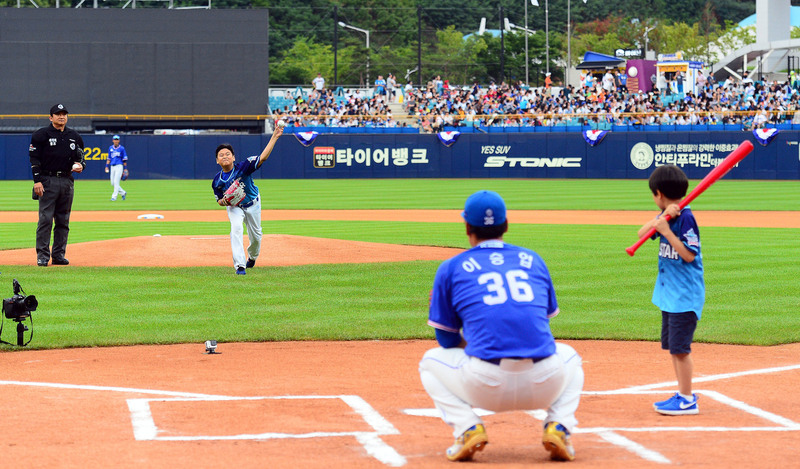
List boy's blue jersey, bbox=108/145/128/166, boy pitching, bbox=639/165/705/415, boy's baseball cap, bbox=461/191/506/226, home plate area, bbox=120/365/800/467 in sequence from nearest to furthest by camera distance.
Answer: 1. boy's baseball cap, bbox=461/191/506/226
2. home plate area, bbox=120/365/800/467
3. boy pitching, bbox=639/165/705/415
4. boy's blue jersey, bbox=108/145/128/166

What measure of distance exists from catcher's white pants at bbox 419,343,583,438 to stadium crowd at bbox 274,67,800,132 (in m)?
39.0

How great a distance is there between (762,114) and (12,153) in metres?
32.5

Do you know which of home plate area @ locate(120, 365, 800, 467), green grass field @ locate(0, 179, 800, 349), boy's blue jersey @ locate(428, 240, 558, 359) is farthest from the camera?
green grass field @ locate(0, 179, 800, 349)

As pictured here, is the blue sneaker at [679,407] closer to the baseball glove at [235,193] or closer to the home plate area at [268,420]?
the home plate area at [268,420]

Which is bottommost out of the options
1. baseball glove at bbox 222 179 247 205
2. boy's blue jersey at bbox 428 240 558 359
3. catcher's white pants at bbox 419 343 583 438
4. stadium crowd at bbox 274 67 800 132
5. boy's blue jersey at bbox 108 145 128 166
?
catcher's white pants at bbox 419 343 583 438

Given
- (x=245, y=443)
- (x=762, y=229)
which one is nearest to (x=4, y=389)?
(x=245, y=443)

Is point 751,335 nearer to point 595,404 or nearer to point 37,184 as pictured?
point 595,404

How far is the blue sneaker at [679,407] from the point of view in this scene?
6199mm

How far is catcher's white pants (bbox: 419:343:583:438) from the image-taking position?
4930 millimetres

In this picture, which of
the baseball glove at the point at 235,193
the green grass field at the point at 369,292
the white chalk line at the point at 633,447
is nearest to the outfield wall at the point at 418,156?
the green grass field at the point at 369,292

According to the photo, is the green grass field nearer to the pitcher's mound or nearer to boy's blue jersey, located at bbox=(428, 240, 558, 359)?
the pitcher's mound

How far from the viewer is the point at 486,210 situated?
5035 millimetres

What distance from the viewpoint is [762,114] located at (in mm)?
41062

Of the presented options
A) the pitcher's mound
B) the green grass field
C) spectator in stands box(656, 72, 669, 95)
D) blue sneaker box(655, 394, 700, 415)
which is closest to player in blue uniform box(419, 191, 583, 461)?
blue sneaker box(655, 394, 700, 415)
